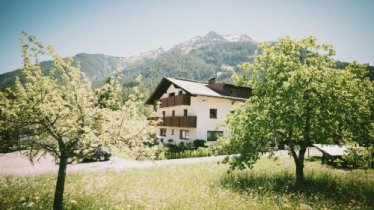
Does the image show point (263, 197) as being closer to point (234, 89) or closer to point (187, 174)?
point (187, 174)

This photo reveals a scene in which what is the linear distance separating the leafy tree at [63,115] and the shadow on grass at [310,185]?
6513 millimetres

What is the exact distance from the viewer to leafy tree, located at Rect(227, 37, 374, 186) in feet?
41.0

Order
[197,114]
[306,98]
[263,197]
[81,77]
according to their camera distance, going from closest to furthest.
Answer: [81,77]
[263,197]
[306,98]
[197,114]

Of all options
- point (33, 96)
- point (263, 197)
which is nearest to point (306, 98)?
point (263, 197)

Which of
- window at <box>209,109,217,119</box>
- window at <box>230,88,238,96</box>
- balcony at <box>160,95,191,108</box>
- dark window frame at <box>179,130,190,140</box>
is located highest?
window at <box>230,88,238,96</box>

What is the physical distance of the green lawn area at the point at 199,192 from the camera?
33.6ft

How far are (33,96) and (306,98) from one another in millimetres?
11170

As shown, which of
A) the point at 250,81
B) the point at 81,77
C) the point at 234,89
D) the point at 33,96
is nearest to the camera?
the point at 33,96

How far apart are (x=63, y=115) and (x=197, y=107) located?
30411mm

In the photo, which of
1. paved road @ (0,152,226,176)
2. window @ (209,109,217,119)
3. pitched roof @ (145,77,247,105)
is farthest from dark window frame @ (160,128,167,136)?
paved road @ (0,152,226,176)

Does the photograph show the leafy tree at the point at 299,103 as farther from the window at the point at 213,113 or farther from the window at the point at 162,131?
the window at the point at 162,131

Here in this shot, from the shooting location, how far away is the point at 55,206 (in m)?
9.17

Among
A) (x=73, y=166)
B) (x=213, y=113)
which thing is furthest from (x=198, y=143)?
(x=73, y=166)

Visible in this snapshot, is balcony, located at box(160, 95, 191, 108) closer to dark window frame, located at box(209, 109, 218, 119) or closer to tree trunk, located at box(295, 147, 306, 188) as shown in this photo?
dark window frame, located at box(209, 109, 218, 119)
